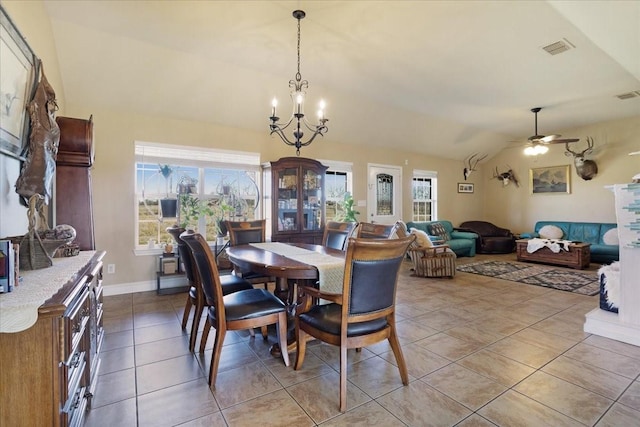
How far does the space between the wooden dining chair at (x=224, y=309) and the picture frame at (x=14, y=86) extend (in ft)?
3.49

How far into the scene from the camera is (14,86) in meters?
1.77

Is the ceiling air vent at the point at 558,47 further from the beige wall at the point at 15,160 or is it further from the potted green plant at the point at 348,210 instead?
the beige wall at the point at 15,160

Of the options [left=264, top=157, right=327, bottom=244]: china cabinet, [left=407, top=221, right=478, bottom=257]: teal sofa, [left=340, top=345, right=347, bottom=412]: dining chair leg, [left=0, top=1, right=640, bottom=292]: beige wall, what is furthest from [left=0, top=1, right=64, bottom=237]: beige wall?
[left=407, top=221, right=478, bottom=257]: teal sofa

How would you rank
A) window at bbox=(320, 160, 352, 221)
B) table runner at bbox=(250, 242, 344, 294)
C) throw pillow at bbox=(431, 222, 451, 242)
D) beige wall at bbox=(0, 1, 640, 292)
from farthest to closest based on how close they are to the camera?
throw pillow at bbox=(431, 222, 451, 242) < window at bbox=(320, 160, 352, 221) < beige wall at bbox=(0, 1, 640, 292) < table runner at bbox=(250, 242, 344, 294)

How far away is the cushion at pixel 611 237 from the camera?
605 cm

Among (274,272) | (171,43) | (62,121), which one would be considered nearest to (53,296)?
(274,272)

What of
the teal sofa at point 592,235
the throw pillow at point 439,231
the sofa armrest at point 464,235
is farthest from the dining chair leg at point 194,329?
the teal sofa at point 592,235

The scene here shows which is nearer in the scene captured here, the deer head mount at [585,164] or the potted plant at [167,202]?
the potted plant at [167,202]

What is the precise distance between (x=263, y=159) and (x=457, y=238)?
4.83 meters

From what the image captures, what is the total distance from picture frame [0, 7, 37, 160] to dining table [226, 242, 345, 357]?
1.53 m

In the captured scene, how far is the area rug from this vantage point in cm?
445

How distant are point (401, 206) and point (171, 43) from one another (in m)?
5.29

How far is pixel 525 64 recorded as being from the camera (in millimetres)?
3943

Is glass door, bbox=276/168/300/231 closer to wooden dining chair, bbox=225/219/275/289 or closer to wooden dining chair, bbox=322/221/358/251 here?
wooden dining chair, bbox=225/219/275/289
